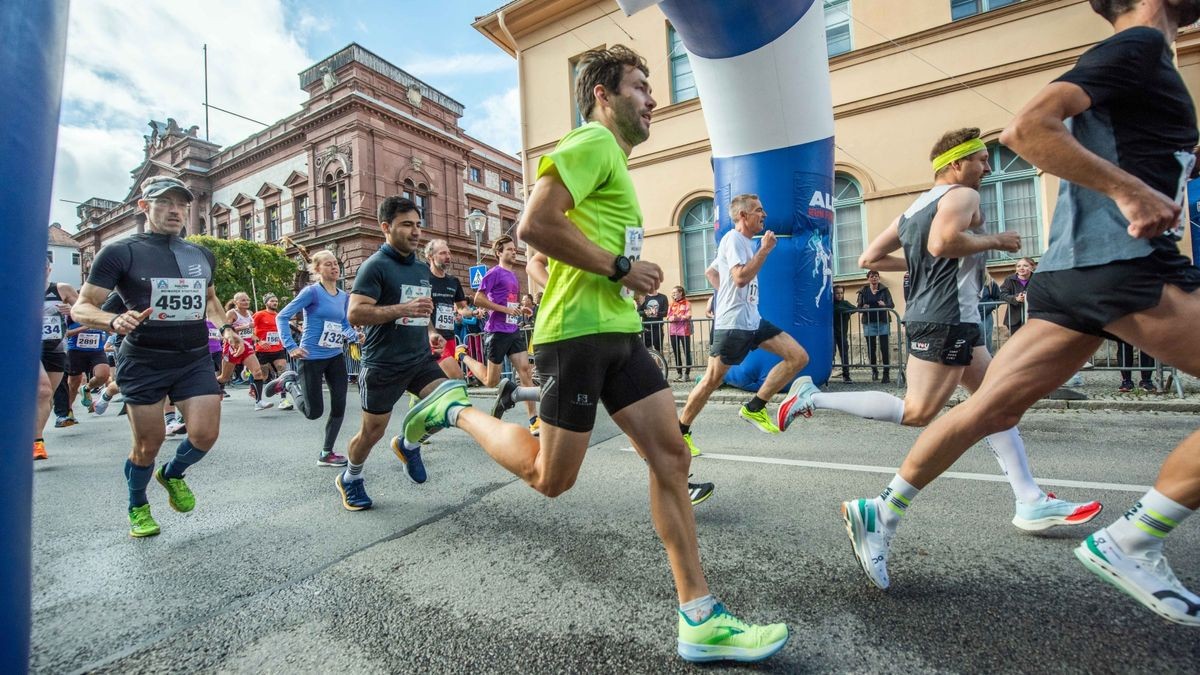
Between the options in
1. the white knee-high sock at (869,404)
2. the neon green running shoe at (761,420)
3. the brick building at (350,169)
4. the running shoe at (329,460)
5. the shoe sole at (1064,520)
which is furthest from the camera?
the brick building at (350,169)

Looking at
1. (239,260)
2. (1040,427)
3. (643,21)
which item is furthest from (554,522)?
(239,260)

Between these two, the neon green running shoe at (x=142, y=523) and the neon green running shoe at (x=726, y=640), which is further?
the neon green running shoe at (x=142, y=523)

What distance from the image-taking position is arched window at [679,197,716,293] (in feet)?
46.2

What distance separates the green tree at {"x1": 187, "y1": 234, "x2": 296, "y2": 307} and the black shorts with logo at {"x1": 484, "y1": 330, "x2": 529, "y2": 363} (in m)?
32.5

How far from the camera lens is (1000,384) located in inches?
80.2

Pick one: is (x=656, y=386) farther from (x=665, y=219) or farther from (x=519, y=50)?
(x=519, y=50)

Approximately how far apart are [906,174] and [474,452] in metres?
11.0

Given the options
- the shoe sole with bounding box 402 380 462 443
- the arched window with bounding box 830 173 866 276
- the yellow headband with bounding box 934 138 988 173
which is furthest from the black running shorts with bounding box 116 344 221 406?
the arched window with bounding box 830 173 866 276

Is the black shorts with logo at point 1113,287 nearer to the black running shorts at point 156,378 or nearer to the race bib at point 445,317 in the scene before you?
the black running shorts at point 156,378

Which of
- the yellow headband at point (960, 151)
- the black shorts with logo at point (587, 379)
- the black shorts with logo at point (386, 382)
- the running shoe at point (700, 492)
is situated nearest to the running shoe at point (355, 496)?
the black shorts with logo at point (386, 382)

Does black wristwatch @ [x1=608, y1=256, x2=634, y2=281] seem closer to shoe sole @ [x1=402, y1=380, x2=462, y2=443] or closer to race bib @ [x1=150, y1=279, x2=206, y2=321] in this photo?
shoe sole @ [x1=402, y1=380, x2=462, y2=443]

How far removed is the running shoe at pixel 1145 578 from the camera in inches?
69.1

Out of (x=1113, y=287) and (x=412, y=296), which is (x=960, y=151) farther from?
(x=412, y=296)

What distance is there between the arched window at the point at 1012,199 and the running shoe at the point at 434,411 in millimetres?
11780
